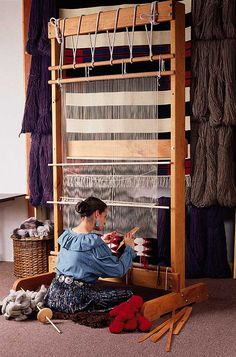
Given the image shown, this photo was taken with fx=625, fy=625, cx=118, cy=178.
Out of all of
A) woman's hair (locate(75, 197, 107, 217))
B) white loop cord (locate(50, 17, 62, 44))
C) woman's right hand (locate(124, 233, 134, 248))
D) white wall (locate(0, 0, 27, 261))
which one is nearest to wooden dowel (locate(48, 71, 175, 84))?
white loop cord (locate(50, 17, 62, 44))

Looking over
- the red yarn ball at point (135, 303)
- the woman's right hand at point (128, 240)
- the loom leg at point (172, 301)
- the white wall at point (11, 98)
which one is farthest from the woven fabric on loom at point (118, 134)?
the white wall at point (11, 98)

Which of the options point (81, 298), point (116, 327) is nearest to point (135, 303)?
point (116, 327)

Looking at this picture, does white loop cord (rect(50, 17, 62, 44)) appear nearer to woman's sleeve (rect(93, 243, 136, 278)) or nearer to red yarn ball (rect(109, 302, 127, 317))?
woman's sleeve (rect(93, 243, 136, 278))

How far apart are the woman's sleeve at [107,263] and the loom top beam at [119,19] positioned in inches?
51.2

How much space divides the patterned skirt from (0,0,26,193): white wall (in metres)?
1.65

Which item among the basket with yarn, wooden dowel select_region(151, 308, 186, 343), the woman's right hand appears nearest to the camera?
wooden dowel select_region(151, 308, 186, 343)

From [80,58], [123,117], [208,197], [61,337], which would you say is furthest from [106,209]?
[80,58]

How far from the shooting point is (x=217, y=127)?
437 centimetres

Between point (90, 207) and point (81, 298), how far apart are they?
0.50 m

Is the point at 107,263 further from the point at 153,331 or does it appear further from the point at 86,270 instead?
the point at 153,331

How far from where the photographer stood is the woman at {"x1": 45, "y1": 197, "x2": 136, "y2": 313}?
343cm

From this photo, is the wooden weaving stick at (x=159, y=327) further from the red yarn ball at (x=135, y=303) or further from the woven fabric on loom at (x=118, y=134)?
the woven fabric on loom at (x=118, y=134)

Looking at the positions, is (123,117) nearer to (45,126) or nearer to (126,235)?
(126,235)

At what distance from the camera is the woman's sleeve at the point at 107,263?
344 cm
